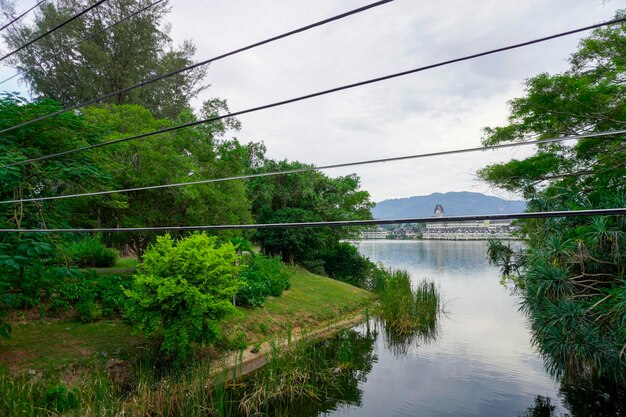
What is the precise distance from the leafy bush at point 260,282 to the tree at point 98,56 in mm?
9830

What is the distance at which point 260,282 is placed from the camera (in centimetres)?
1254

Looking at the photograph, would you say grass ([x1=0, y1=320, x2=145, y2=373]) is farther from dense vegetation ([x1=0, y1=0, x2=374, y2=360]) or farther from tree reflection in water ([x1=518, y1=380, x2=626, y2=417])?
tree reflection in water ([x1=518, y1=380, x2=626, y2=417])

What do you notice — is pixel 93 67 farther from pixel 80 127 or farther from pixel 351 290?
pixel 351 290

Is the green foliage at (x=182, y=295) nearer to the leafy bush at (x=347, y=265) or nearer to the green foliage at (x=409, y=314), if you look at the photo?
the green foliage at (x=409, y=314)

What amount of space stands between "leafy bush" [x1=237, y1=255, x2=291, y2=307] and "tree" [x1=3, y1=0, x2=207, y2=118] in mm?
9830

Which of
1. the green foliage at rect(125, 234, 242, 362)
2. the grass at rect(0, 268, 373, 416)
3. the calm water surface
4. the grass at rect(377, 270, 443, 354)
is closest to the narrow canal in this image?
the calm water surface

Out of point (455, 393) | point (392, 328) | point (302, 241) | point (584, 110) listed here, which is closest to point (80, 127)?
point (455, 393)

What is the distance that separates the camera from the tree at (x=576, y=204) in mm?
6980

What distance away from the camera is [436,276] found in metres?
23.6

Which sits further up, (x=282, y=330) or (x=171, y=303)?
(x=171, y=303)

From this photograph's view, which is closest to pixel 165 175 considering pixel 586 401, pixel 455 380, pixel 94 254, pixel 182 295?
pixel 94 254

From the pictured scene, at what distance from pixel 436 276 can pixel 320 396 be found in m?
18.3

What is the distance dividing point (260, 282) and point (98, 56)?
13.4 m

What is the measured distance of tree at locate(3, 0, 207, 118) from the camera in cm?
1744
